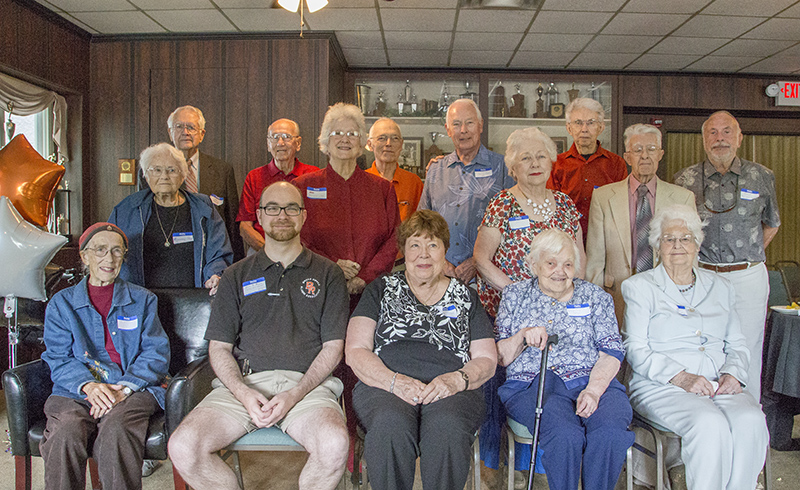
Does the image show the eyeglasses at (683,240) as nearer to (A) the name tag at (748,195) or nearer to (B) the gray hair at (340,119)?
(A) the name tag at (748,195)

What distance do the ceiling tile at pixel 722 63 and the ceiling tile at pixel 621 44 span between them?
91 cm

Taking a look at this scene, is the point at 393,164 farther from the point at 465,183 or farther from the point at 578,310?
the point at 578,310

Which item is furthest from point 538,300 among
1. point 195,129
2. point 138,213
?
point 195,129

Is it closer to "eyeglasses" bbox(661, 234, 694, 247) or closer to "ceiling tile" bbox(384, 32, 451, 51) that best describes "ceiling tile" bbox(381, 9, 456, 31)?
"ceiling tile" bbox(384, 32, 451, 51)

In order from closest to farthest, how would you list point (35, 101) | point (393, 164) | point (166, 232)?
point (166, 232) < point (393, 164) < point (35, 101)

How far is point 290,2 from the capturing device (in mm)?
3721

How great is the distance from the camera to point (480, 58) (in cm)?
554

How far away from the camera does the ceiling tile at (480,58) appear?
5.38 metres

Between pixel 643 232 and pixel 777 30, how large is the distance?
3.45 m

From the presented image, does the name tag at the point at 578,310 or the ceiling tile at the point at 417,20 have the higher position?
the ceiling tile at the point at 417,20

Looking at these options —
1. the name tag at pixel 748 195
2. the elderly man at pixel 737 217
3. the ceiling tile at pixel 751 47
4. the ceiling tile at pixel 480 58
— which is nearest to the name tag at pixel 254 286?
the elderly man at pixel 737 217

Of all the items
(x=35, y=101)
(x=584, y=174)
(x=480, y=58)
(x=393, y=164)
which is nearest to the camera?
(x=584, y=174)

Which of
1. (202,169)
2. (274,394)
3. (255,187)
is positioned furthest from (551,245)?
(202,169)

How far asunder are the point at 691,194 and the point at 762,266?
0.62 metres
